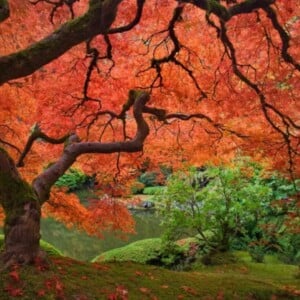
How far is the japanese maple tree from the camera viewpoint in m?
6.26

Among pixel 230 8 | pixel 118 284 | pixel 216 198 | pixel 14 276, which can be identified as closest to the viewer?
pixel 14 276

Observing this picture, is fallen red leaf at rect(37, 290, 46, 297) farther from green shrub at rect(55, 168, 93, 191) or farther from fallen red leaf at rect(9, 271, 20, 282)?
green shrub at rect(55, 168, 93, 191)

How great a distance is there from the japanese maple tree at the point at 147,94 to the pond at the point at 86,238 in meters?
6.76

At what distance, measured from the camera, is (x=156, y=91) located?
7.70 metres

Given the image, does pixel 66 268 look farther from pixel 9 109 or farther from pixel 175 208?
pixel 175 208

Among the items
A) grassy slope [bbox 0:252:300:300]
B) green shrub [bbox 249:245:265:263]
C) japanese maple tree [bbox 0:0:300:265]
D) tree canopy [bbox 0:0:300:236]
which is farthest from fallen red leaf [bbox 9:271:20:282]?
green shrub [bbox 249:245:265:263]

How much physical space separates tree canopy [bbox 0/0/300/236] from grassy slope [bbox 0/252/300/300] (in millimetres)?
1501

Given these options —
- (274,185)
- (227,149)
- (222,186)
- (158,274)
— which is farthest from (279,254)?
(158,274)

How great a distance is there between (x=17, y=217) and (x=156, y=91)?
386cm

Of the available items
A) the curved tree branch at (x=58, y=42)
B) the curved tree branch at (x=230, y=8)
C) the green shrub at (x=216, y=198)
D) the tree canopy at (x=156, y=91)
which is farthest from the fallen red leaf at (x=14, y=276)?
the green shrub at (x=216, y=198)

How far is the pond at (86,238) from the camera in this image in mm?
16477

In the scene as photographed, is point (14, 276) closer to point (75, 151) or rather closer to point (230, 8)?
point (75, 151)

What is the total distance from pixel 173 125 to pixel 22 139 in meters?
3.15

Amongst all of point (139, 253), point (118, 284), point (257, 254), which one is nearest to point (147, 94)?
point (118, 284)
